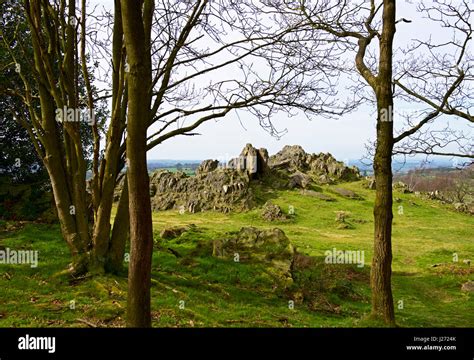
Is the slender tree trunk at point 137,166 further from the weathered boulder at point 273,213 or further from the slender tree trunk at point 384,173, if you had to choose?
the weathered boulder at point 273,213

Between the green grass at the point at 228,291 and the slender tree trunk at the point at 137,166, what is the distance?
6.46 feet

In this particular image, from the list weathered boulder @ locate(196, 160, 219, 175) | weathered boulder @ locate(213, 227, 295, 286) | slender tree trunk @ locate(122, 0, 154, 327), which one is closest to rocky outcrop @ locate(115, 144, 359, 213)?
weathered boulder @ locate(196, 160, 219, 175)

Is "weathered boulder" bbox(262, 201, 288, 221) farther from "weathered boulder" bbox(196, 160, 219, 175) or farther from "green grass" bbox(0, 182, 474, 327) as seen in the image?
"weathered boulder" bbox(196, 160, 219, 175)

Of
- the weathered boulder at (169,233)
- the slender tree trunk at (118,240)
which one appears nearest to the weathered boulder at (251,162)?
the weathered boulder at (169,233)

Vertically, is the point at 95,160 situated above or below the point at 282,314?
above

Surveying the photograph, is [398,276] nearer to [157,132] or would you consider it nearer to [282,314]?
[282,314]

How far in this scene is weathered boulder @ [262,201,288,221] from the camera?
2609 cm

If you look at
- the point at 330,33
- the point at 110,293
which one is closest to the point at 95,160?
the point at 110,293

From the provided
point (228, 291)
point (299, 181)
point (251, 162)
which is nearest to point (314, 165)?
point (299, 181)

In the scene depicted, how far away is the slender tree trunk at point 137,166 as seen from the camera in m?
4.77

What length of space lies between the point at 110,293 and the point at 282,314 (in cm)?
336

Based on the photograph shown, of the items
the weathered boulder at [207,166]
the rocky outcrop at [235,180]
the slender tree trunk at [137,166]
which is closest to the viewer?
the slender tree trunk at [137,166]

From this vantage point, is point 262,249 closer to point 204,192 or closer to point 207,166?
point 204,192
